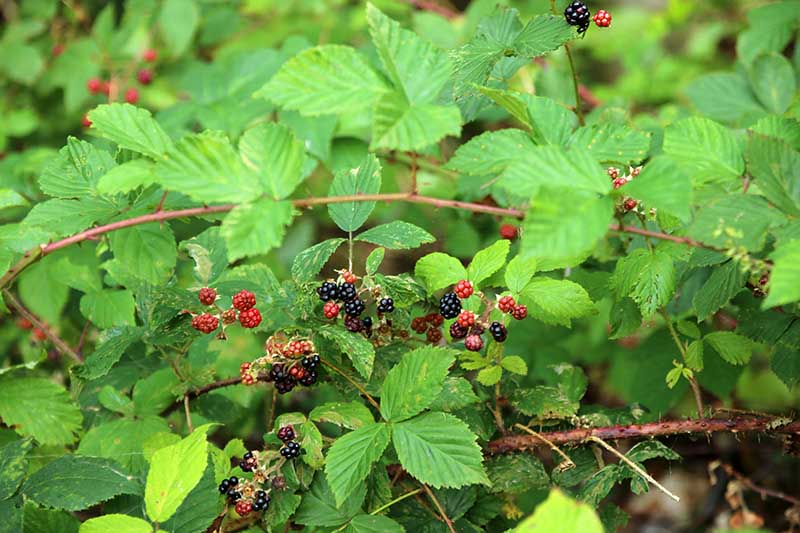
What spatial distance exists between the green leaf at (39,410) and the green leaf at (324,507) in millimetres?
653

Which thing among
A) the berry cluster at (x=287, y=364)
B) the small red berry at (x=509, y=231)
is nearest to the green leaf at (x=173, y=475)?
the berry cluster at (x=287, y=364)

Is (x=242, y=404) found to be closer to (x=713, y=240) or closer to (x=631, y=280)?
(x=631, y=280)

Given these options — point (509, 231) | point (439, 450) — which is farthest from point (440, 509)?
point (509, 231)

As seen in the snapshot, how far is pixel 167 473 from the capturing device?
4.35 feet

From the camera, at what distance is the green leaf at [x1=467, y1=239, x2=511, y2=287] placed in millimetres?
1544

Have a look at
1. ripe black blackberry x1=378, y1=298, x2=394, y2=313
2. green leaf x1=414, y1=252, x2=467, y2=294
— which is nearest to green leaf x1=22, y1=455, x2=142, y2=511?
ripe black blackberry x1=378, y1=298, x2=394, y2=313

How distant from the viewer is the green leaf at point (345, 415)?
146cm

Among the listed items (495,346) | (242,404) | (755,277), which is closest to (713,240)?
(755,277)

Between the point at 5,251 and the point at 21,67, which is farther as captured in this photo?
the point at 21,67

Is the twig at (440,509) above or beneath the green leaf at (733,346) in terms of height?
beneath

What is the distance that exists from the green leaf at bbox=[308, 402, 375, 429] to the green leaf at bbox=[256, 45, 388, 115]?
59 cm

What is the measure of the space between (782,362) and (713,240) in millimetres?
515

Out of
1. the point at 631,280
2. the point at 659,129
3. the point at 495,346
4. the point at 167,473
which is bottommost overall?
the point at 167,473

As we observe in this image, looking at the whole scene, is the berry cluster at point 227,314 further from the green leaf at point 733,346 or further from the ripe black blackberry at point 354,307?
the green leaf at point 733,346
